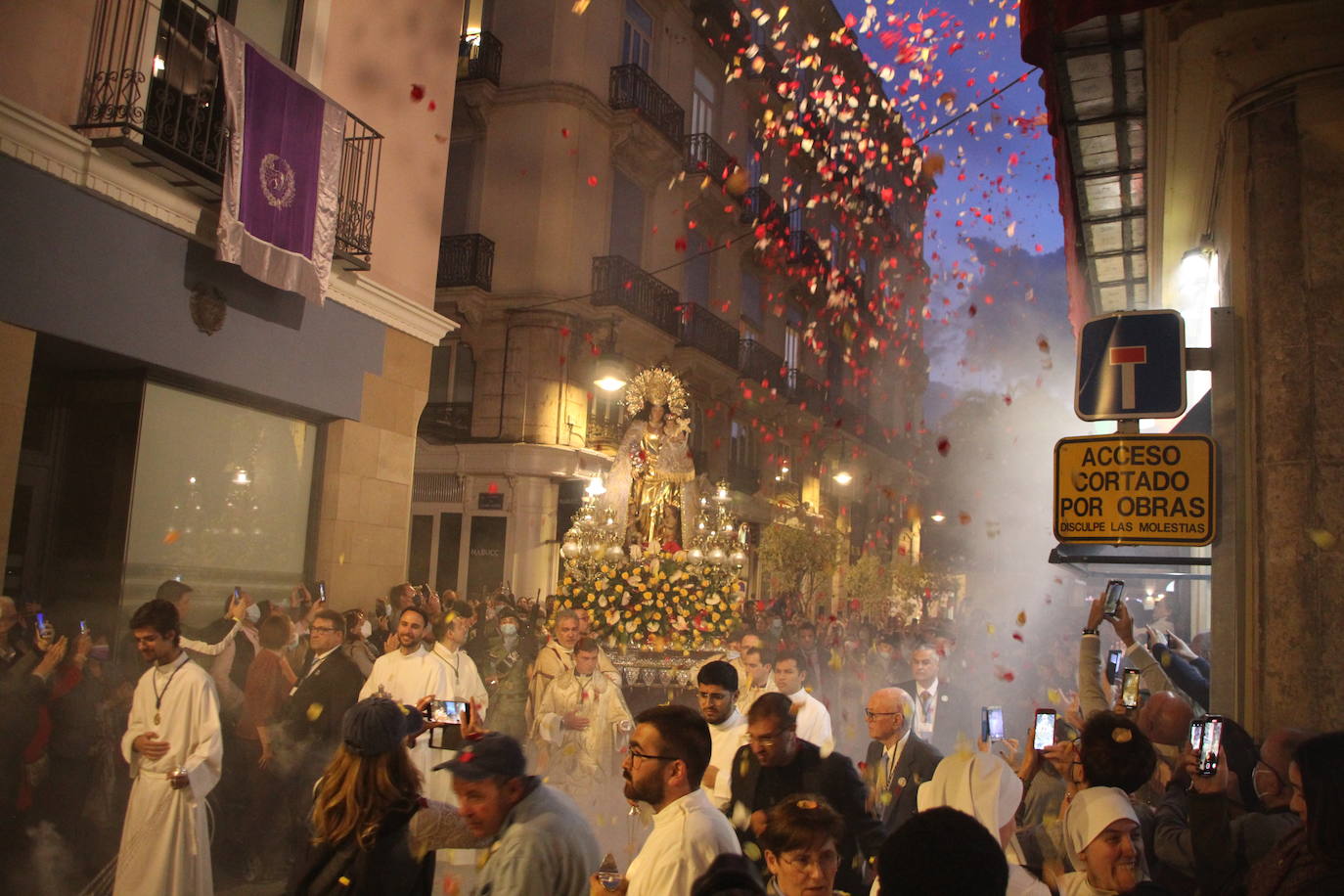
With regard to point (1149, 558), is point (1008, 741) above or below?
below

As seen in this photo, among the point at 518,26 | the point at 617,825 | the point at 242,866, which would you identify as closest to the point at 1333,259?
the point at 617,825

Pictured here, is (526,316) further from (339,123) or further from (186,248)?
(186,248)

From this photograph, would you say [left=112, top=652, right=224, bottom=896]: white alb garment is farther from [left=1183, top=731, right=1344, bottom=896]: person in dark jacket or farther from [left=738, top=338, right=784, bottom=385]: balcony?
[left=738, top=338, right=784, bottom=385]: balcony

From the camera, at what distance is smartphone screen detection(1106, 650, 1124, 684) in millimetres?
6199

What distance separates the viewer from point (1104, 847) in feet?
10.6

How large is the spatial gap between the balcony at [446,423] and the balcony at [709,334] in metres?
5.31

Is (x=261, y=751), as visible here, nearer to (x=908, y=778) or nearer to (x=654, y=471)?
(x=908, y=778)

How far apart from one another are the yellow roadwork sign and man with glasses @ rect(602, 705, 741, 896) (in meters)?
2.31

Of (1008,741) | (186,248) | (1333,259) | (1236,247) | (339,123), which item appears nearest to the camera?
(1333,259)

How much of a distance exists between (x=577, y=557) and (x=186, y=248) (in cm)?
505

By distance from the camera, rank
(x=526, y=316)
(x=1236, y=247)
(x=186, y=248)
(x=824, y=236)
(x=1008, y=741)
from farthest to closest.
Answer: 1. (x=824, y=236)
2. (x=526, y=316)
3. (x=186, y=248)
4. (x=1008, y=741)
5. (x=1236, y=247)

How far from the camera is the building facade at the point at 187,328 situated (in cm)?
716

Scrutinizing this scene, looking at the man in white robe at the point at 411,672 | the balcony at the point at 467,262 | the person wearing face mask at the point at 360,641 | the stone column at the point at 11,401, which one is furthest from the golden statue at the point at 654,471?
the balcony at the point at 467,262

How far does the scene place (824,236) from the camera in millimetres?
33938
